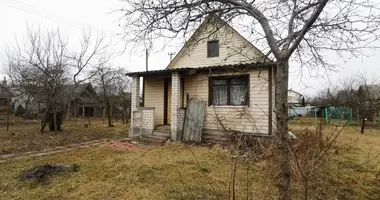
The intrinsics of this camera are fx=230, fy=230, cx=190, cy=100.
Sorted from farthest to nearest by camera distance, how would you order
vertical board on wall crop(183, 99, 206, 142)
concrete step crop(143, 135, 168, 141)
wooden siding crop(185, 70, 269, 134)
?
concrete step crop(143, 135, 168, 141) < vertical board on wall crop(183, 99, 206, 142) < wooden siding crop(185, 70, 269, 134)

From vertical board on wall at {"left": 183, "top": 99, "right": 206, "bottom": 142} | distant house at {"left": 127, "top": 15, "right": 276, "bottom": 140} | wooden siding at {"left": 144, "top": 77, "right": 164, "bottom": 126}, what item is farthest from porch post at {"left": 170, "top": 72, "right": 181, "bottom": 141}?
wooden siding at {"left": 144, "top": 77, "right": 164, "bottom": 126}

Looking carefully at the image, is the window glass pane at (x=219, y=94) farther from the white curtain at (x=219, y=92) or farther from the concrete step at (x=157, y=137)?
the concrete step at (x=157, y=137)

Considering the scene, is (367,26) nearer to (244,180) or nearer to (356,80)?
(244,180)

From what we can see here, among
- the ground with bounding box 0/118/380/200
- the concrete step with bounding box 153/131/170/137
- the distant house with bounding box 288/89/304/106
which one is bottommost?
the ground with bounding box 0/118/380/200

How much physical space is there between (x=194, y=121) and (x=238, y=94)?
2.03 m

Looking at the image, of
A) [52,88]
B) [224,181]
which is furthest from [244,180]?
[52,88]

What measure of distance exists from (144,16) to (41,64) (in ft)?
42.9

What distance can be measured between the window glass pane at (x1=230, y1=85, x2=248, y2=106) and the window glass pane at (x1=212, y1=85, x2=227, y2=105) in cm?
29

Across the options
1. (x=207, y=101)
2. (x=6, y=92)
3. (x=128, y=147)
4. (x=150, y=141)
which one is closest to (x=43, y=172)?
(x=128, y=147)

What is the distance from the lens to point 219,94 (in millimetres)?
9438

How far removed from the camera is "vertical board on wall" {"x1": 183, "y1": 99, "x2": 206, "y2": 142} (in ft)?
29.2

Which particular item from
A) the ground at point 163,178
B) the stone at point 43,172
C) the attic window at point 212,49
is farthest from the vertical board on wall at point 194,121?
the stone at point 43,172

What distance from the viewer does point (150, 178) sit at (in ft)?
15.5

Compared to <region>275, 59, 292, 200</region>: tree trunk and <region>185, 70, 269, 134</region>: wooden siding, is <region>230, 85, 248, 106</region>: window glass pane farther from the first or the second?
<region>275, 59, 292, 200</region>: tree trunk
